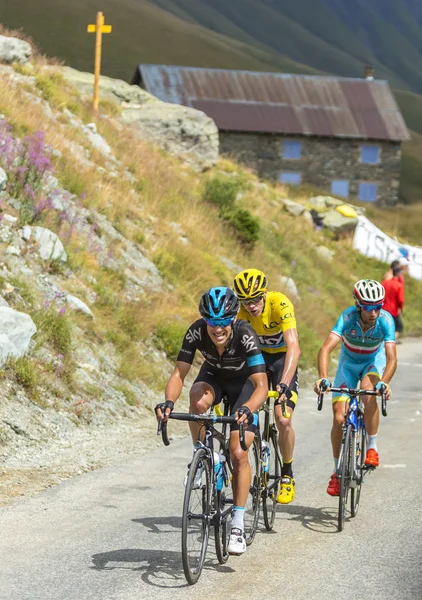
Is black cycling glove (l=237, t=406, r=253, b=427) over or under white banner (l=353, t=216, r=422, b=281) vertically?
over

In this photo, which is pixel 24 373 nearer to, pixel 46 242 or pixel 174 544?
pixel 46 242

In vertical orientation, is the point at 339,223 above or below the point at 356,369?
below

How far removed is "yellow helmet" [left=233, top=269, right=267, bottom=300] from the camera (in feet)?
26.1

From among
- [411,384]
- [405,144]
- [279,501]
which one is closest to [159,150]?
[411,384]

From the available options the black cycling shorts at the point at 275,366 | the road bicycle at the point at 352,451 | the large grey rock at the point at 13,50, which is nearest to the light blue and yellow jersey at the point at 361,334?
the road bicycle at the point at 352,451

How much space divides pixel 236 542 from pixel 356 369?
2.89 m

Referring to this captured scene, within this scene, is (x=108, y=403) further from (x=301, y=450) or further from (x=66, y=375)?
(x=301, y=450)

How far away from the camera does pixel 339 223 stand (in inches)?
1459

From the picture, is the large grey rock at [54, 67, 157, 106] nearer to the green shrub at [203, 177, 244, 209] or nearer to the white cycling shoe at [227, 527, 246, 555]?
the green shrub at [203, 177, 244, 209]

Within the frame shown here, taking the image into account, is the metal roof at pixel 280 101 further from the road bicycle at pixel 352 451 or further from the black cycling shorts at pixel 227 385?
the black cycling shorts at pixel 227 385

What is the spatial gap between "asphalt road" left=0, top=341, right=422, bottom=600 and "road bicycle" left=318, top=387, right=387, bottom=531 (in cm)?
22

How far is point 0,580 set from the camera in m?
6.43

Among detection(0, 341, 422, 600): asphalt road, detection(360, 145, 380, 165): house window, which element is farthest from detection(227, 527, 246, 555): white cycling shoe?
detection(360, 145, 380, 165): house window

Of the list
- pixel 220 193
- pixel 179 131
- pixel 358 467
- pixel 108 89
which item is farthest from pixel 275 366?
pixel 108 89
